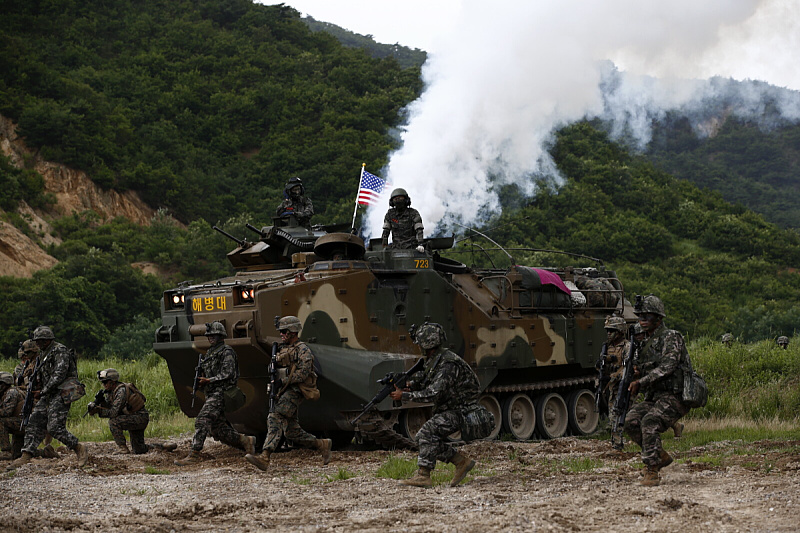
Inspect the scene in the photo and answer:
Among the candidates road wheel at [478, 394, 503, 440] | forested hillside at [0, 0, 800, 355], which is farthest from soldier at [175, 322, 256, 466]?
forested hillside at [0, 0, 800, 355]

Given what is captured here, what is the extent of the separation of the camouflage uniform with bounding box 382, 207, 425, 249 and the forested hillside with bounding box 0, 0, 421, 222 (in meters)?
31.0

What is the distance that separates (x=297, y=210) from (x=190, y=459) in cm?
484

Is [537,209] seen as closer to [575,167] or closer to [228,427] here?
[575,167]

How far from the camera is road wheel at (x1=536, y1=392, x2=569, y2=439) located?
53.5 feet

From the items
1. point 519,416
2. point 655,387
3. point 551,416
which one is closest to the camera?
point 655,387

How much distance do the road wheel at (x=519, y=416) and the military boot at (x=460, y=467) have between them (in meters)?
5.69

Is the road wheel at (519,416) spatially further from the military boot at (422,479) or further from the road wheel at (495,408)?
the military boot at (422,479)

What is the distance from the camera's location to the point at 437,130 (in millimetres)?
26062

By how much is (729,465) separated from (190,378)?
7129 millimetres

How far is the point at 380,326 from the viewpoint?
13.6 metres

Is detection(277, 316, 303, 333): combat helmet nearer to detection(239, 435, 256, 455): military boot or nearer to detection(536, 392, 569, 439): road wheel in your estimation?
detection(239, 435, 256, 455): military boot

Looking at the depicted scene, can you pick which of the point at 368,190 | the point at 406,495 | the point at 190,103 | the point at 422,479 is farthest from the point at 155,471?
the point at 190,103

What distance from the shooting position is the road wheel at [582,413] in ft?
56.1

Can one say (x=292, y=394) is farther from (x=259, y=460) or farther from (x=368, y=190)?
(x=368, y=190)
